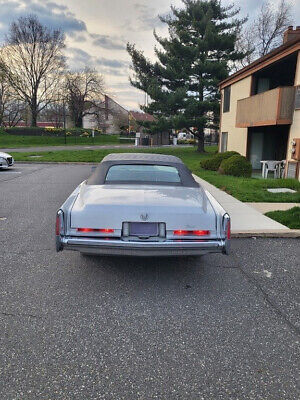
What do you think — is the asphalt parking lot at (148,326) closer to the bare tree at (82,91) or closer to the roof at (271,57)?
the roof at (271,57)

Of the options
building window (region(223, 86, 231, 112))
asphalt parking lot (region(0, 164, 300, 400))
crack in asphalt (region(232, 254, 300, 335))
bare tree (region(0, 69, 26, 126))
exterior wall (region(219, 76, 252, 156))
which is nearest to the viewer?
asphalt parking lot (region(0, 164, 300, 400))

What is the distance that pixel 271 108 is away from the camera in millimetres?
11422

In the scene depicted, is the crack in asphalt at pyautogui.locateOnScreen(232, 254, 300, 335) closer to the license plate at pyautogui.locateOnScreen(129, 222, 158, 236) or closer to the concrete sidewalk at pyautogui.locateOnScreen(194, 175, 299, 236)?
the concrete sidewalk at pyautogui.locateOnScreen(194, 175, 299, 236)

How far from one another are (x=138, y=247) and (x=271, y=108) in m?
10.3

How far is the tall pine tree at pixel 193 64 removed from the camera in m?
23.5

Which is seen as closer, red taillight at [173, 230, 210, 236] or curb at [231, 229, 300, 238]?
red taillight at [173, 230, 210, 236]

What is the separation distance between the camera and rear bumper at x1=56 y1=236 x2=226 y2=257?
3.16 meters

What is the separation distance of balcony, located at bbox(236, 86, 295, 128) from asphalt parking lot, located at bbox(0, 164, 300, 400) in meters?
7.99

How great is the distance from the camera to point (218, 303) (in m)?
3.11

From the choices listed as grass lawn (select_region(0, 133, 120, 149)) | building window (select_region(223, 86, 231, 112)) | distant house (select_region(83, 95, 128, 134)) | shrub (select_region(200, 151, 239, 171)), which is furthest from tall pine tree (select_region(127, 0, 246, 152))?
distant house (select_region(83, 95, 128, 134))

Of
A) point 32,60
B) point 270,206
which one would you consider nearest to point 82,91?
point 32,60

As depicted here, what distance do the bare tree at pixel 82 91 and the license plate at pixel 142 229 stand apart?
2143 inches

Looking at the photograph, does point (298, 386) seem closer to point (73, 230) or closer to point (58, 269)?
point (73, 230)

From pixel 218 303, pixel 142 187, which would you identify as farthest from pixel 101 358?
pixel 142 187
